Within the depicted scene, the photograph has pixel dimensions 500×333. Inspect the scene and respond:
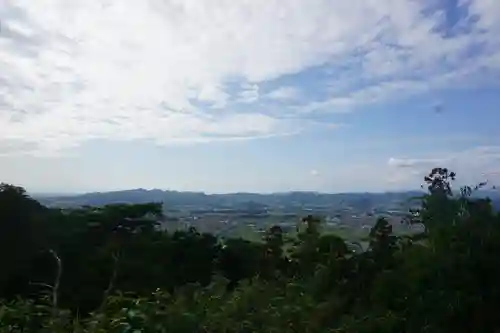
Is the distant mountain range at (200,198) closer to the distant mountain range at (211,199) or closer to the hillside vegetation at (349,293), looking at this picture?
the distant mountain range at (211,199)

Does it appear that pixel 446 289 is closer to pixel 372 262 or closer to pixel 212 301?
pixel 372 262

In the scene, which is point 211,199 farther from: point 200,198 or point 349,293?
point 349,293

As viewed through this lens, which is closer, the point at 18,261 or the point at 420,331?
the point at 420,331

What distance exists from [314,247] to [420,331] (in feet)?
6.18

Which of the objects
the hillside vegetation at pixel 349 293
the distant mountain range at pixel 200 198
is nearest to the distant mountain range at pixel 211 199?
the distant mountain range at pixel 200 198

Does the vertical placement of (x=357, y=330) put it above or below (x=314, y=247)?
below

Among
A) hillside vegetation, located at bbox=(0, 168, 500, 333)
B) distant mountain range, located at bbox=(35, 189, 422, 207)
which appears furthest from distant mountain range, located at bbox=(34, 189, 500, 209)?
hillside vegetation, located at bbox=(0, 168, 500, 333)

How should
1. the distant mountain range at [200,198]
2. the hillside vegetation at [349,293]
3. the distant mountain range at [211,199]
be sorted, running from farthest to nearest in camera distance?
the distant mountain range at [200,198] < the distant mountain range at [211,199] < the hillside vegetation at [349,293]

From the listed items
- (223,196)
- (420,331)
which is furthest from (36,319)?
(223,196)

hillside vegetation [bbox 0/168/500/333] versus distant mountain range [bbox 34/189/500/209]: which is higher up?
distant mountain range [bbox 34/189/500/209]

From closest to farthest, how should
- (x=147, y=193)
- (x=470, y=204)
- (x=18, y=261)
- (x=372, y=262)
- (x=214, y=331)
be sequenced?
1. (x=214, y=331)
2. (x=470, y=204)
3. (x=372, y=262)
4. (x=18, y=261)
5. (x=147, y=193)

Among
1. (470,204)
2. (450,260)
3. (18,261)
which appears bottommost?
(18,261)

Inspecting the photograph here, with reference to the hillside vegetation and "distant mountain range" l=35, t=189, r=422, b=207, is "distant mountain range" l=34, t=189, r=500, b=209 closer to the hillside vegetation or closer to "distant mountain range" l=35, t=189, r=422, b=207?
"distant mountain range" l=35, t=189, r=422, b=207

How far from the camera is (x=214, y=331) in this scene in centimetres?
370
